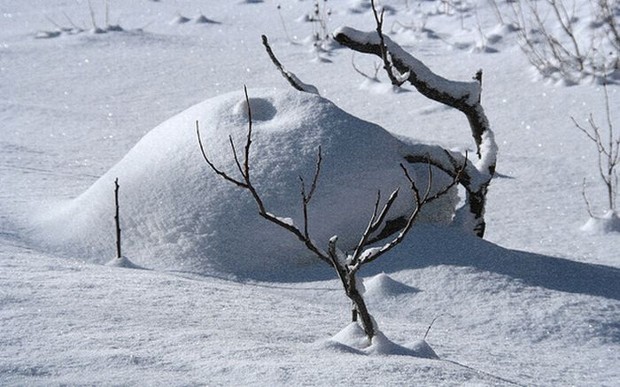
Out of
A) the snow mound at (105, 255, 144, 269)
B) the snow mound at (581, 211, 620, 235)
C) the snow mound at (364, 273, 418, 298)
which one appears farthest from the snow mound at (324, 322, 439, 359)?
the snow mound at (581, 211, 620, 235)

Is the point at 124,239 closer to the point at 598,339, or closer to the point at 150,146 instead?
the point at 150,146

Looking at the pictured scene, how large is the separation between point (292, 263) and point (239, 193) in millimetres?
353

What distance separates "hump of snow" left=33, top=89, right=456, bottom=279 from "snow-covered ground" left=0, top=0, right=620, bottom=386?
0.01 metres

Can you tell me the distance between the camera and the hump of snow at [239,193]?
3592mm

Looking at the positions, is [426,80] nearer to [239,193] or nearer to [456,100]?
[456,100]

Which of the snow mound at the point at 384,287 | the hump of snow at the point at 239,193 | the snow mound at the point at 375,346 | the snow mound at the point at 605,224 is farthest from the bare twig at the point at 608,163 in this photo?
the snow mound at the point at 375,346

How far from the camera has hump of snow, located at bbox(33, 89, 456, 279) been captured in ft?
11.8

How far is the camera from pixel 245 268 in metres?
3.54

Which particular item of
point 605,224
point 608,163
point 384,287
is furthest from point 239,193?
point 608,163

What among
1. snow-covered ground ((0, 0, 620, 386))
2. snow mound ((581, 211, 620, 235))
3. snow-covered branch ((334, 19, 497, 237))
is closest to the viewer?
snow-covered ground ((0, 0, 620, 386))

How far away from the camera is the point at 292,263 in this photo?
3566 mm

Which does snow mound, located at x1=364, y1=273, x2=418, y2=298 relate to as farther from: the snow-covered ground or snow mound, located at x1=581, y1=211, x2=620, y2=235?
snow mound, located at x1=581, y1=211, x2=620, y2=235

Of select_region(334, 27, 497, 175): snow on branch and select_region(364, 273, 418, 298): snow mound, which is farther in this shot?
select_region(334, 27, 497, 175): snow on branch

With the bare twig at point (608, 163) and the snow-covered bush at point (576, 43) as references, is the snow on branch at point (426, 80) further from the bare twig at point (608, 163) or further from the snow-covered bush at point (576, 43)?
the snow-covered bush at point (576, 43)
